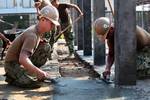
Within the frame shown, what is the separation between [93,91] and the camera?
7.05 metres

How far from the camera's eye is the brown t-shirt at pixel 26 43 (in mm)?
6180

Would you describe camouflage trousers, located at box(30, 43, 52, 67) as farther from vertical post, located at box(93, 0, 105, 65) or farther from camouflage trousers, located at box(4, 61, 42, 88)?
vertical post, located at box(93, 0, 105, 65)

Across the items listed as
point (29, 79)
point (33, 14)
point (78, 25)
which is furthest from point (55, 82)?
point (33, 14)

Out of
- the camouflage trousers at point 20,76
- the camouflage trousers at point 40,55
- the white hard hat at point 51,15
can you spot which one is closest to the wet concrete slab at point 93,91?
the camouflage trousers at point 20,76

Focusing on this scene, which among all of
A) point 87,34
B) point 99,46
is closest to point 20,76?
point 99,46

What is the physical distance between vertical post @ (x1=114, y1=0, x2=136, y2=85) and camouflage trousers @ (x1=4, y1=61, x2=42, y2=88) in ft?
4.18

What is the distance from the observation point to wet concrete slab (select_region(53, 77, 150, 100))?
645 centimetres

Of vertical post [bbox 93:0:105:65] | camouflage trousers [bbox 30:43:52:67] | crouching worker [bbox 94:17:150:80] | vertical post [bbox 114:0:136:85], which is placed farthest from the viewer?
vertical post [bbox 93:0:105:65]

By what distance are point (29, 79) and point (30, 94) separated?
16.7 inches

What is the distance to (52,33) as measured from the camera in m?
11.3

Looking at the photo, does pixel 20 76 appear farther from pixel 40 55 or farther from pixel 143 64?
pixel 143 64

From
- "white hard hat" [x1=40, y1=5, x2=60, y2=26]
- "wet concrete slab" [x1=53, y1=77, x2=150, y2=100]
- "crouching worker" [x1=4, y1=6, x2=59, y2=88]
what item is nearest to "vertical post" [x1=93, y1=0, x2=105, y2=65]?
"wet concrete slab" [x1=53, y1=77, x2=150, y2=100]

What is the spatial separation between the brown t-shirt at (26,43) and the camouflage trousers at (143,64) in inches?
73.8

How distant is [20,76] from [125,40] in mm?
1641
